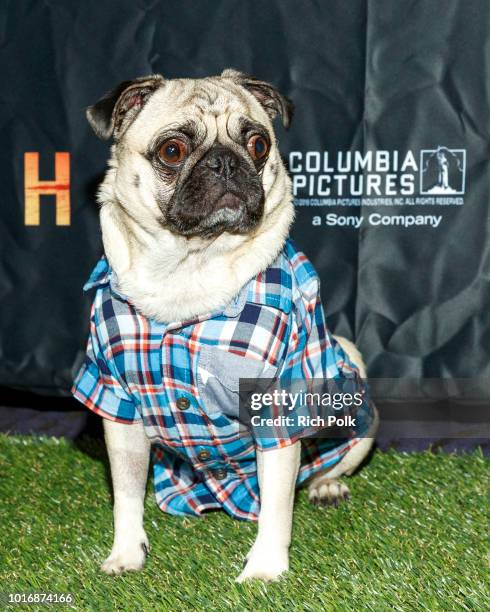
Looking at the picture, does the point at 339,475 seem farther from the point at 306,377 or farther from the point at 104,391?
the point at 104,391

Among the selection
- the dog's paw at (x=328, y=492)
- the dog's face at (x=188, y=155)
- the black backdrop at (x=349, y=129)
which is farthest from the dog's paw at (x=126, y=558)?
the black backdrop at (x=349, y=129)

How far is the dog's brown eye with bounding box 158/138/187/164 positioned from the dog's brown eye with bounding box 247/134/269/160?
0.20 m

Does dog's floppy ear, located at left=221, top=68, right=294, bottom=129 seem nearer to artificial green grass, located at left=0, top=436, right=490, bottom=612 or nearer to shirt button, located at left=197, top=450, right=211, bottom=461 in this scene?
shirt button, located at left=197, top=450, right=211, bottom=461

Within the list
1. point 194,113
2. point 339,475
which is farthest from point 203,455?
point 194,113

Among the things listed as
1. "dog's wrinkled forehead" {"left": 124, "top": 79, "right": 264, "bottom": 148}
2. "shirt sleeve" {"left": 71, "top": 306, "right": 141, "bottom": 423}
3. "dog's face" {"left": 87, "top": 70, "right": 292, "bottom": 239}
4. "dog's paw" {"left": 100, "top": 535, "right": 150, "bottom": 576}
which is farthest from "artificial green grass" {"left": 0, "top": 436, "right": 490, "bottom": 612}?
"dog's wrinkled forehead" {"left": 124, "top": 79, "right": 264, "bottom": 148}

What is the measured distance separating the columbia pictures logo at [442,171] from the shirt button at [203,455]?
1510 millimetres

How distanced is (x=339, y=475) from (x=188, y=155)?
126 cm

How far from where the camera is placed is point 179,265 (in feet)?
8.09

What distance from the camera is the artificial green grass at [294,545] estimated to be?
7.03ft

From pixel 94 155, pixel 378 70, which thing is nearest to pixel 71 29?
pixel 94 155

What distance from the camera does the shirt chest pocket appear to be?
7.41 feet

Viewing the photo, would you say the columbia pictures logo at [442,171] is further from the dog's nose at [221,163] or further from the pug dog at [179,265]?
the dog's nose at [221,163]

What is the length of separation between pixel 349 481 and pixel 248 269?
1077 millimetres

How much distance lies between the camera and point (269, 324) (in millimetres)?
2287
